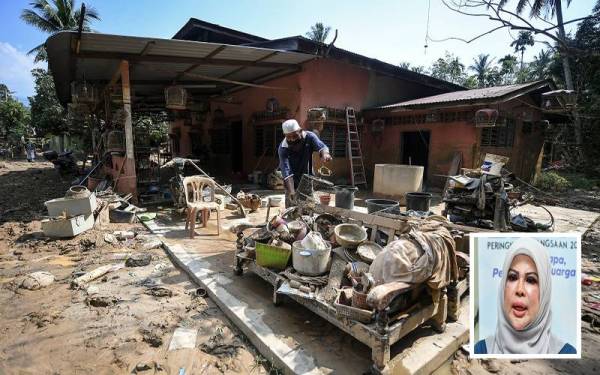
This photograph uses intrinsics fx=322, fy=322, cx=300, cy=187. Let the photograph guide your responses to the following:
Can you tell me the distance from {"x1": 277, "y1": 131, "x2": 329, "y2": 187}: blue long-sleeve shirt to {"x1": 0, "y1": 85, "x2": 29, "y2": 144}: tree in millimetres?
31780

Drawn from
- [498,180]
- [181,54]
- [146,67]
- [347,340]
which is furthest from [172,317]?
[146,67]

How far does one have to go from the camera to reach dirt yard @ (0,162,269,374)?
8.00ft

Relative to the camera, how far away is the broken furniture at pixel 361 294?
7.13 ft

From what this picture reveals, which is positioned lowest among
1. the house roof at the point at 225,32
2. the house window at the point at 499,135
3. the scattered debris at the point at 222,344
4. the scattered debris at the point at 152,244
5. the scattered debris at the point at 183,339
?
the scattered debris at the point at 222,344

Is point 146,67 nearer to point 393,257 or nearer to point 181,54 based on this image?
point 181,54

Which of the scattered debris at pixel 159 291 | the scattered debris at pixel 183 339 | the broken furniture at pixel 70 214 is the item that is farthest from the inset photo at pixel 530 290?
the broken furniture at pixel 70 214

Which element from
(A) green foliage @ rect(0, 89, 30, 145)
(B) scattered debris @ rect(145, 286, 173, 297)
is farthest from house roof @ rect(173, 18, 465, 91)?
(A) green foliage @ rect(0, 89, 30, 145)

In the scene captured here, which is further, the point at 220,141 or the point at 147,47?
the point at 220,141

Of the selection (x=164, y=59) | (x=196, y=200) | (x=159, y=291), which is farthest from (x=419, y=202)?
(x=164, y=59)

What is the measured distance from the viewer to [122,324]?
2.94 m

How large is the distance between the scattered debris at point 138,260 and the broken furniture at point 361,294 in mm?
1395

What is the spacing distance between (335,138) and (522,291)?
928 centimetres

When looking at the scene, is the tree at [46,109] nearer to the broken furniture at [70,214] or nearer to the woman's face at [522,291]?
the broken furniture at [70,214]

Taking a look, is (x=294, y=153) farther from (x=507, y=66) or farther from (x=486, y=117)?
(x=507, y=66)
